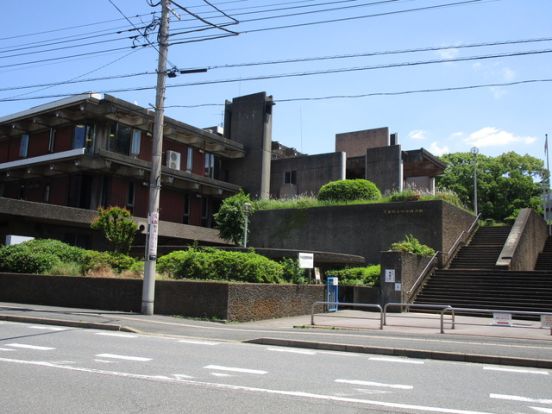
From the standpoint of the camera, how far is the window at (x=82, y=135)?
33312 millimetres

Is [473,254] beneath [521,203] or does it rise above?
beneath

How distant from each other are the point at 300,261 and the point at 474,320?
7.03 m

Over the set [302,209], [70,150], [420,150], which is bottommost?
[302,209]

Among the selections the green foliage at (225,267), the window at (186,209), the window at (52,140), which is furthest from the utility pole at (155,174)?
the window at (186,209)

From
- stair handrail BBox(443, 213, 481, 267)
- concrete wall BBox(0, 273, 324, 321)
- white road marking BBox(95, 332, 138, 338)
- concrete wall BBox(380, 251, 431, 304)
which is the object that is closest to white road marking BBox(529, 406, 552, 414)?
white road marking BBox(95, 332, 138, 338)

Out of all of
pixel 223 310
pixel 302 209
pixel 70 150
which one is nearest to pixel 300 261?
pixel 223 310

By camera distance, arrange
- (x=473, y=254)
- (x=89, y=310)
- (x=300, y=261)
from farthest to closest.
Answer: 1. (x=473, y=254)
2. (x=300, y=261)
3. (x=89, y=310)

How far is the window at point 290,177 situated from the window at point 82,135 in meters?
16.3

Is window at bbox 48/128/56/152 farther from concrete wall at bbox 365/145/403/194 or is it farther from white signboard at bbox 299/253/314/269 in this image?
white signboard at bbox 299/253/314/269

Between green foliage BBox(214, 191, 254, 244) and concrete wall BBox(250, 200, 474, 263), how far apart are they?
5.97 ft

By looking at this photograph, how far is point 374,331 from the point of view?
1594cm

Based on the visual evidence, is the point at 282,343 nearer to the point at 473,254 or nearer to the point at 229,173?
the point at 473,254

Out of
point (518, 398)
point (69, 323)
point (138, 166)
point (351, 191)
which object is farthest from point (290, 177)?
point (518, 398)

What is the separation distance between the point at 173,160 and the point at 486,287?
2273 centimetres
